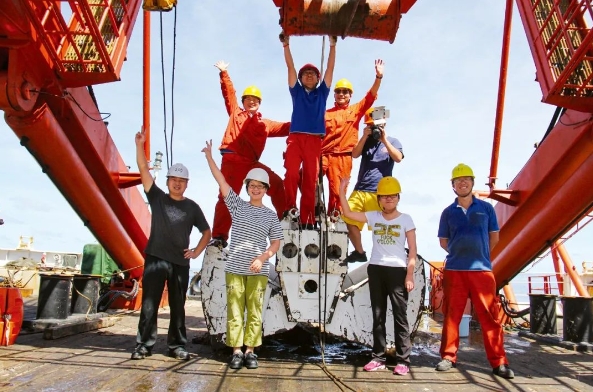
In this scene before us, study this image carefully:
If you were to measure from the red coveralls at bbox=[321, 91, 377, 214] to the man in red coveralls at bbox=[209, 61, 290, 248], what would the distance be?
1.85ft

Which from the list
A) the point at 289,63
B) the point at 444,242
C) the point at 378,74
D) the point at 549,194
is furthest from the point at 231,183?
the point at 549,194

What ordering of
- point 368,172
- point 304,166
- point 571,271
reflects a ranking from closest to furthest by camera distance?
point 304,166 < point 368,172 < point 571,271

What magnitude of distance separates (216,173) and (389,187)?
4.98 feet

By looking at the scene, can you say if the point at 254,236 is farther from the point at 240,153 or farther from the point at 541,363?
the point at 541,363

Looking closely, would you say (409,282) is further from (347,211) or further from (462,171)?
(462,171)

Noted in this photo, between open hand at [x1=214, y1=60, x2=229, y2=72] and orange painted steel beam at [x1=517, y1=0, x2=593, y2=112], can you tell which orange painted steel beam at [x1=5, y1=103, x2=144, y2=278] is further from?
orange painted steel beam at [x1=517, y1=0, x2=593, y2=112]

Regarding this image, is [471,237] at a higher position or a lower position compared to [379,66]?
lower

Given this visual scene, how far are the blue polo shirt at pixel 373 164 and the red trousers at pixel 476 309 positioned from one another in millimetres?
1140

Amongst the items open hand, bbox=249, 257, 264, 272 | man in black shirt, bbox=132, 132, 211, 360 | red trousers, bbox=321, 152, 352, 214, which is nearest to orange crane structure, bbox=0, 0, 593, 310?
man in black shirt, bbox=132, 132, 211, 360

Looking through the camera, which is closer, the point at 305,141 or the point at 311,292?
the point at 311,292

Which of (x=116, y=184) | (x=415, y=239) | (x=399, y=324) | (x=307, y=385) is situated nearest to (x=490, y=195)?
(x=415, y=239)

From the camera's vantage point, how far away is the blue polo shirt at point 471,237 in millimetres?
4191

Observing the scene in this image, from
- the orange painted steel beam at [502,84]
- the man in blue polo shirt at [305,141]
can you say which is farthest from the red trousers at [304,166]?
the orange painted steel beam at [502,84]

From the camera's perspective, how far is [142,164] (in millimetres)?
4277
